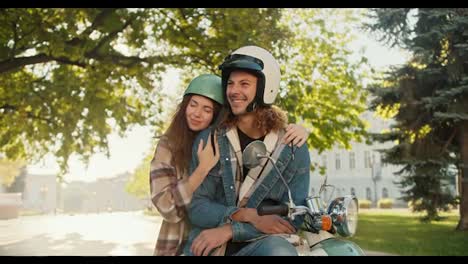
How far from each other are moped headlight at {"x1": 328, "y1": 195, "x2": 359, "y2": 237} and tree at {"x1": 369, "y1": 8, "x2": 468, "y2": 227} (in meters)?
11.2

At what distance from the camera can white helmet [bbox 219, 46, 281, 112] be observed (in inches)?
79.9

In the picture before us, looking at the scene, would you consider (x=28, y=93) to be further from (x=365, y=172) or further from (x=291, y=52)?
(x=365, y=172)

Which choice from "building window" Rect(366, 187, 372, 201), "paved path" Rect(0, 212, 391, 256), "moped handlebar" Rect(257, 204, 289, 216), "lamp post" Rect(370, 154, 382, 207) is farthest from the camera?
"building window" Rect(366, 187, 372, 201)

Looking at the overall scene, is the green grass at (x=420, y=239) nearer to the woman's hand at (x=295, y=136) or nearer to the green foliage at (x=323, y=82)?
the green foliage at (x=323, y=82)

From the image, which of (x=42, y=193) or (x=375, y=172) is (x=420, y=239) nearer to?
(x=42, y=193)

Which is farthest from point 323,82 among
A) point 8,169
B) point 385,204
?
point 385,204

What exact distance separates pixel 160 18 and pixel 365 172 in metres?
32.8

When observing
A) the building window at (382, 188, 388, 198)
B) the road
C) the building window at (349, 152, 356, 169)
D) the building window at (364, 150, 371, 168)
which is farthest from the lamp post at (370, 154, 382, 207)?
the road

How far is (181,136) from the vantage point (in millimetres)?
2158

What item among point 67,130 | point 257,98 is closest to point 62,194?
point 67,130

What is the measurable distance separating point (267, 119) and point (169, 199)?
1.51 feet

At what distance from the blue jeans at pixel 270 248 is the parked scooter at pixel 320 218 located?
0.06 metres

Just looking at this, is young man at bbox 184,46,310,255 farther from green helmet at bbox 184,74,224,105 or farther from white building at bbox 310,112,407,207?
white building at bbox 310,112,407,207

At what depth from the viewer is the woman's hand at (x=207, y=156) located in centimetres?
203
